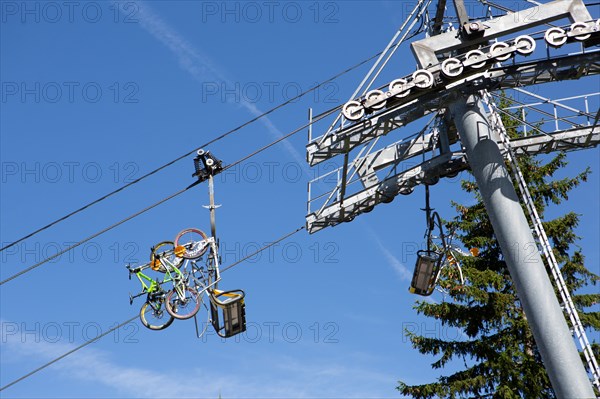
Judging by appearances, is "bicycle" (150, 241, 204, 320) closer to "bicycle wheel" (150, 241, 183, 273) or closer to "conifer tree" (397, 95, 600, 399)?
"bicycle wheel" (150, 241, 183, 273)

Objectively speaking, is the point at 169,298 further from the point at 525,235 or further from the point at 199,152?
the point at 525,235

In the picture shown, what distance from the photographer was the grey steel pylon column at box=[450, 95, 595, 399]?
640 inches

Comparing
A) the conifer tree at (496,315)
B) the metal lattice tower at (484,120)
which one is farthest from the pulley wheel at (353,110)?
the conifer tree at (496,315)

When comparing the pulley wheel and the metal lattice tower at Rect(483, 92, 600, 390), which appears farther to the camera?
the pulley wheel

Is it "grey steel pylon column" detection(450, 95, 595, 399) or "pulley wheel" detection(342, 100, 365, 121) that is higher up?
"pulley wheel" detection(342, 100, 365, 121)

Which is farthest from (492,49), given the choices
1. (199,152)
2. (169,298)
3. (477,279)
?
(477,279)

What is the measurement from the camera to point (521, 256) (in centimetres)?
1695

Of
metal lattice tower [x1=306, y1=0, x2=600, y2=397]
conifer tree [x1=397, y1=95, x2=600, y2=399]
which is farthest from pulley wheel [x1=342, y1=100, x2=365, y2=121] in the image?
conifer tree [x1=397, y1=95, x2=600, y2=399]

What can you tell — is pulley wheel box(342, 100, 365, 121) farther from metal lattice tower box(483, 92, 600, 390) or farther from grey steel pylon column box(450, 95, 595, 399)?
metal lattice tower box(483, 92, 600, 390)

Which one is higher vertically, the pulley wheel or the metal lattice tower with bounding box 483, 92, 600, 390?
the pulley wheel

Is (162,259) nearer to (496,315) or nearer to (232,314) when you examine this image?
(232,314)

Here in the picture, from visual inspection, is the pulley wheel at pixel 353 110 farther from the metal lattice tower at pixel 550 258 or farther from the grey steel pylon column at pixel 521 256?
the metal lattice tower at pixel 550 258

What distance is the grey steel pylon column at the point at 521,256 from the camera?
16250 millimetres

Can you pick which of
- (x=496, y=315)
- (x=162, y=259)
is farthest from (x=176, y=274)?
(x=496, y=315)
